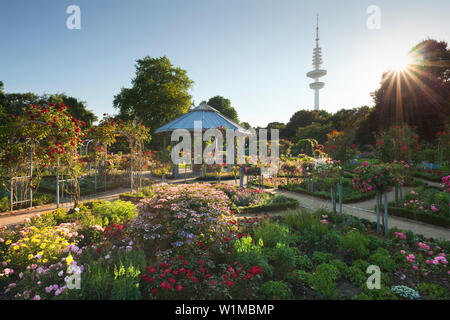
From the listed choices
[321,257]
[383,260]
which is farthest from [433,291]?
[321,257]

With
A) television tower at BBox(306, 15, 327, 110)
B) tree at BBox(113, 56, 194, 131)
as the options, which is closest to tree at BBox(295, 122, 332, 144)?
tree at BBox(113, 56, 194, 131)

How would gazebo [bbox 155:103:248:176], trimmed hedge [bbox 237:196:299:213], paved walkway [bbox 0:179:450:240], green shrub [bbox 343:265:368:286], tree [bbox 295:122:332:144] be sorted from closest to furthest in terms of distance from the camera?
green shrub [bbox 343:265:368:286]
paved walkway [bbox 0:179:450:240]
trimmed hedge [bbox 237:196:299:213]
gazebo [bbox 155:103:248:176]
tree [bbox 295:122:332:144]

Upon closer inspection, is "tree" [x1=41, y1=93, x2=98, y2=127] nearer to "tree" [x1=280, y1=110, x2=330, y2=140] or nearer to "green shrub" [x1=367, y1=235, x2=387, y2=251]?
"tree" [x1=280, y1=110, x2=330, y2=140]

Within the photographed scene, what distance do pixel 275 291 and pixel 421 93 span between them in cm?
2752

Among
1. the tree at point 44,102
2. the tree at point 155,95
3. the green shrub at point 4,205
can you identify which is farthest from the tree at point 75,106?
the green shrub at point 4,205

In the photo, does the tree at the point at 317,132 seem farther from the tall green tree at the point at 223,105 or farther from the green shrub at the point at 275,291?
the green shrub at the point at 275,291

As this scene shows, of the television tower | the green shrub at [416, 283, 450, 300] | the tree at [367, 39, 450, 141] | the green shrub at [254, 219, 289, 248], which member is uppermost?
the television tower

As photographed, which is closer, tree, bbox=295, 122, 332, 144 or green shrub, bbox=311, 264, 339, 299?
green shrub, bbox=311, 264, 339, 299

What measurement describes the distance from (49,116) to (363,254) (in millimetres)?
9074

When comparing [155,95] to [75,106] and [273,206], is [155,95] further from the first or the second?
[273,206]

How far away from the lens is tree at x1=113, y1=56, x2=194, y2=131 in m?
28.5

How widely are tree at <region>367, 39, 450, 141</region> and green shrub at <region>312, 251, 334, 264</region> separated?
23621 millimetres

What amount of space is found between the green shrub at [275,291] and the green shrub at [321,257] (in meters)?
1.26

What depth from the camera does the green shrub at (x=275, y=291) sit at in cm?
304
